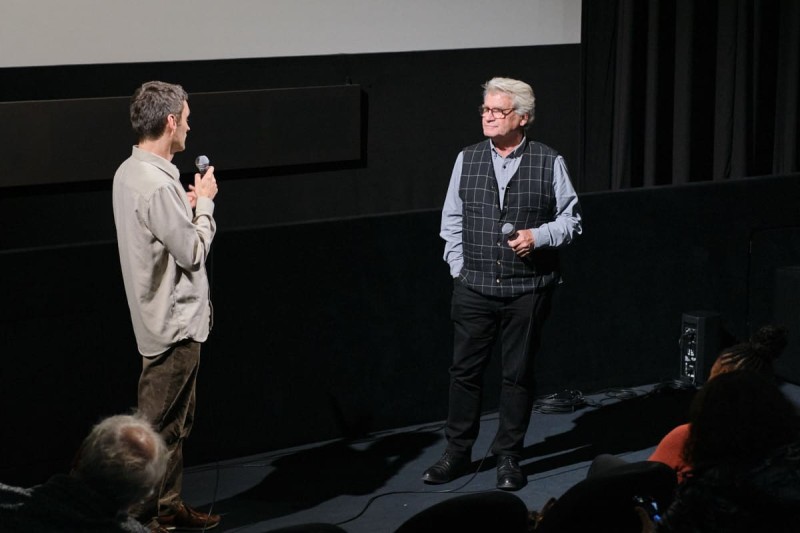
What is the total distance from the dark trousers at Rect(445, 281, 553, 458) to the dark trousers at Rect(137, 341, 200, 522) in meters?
1.04

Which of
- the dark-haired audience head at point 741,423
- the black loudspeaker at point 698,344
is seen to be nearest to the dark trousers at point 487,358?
the black loudspeaker at point 698,344

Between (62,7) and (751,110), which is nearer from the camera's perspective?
(62,7)

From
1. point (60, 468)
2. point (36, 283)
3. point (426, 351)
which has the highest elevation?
point (36, 283)

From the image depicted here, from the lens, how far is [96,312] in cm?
422

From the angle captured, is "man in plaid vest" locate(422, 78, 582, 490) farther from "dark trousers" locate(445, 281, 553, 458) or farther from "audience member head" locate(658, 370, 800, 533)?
"audience member head" locate(658, 370, 800, 533)

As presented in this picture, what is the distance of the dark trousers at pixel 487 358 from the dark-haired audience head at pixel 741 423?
1722mm

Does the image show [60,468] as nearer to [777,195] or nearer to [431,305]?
[431,305]

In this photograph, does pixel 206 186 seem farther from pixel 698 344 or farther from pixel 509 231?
pixel 698 344

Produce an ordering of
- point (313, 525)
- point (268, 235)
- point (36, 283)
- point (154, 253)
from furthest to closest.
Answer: point (268, 235)
point (36, 283)
point (154, 253)
point (313, 525)

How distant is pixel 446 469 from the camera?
4359 millimetres

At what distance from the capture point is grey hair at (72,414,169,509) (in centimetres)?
233

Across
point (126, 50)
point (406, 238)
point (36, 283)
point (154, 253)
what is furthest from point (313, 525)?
point (126, 50)

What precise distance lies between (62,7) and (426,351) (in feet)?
6.55

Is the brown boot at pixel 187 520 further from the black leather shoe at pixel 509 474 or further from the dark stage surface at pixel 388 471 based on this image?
the black leather shoe at pixel 509 474
